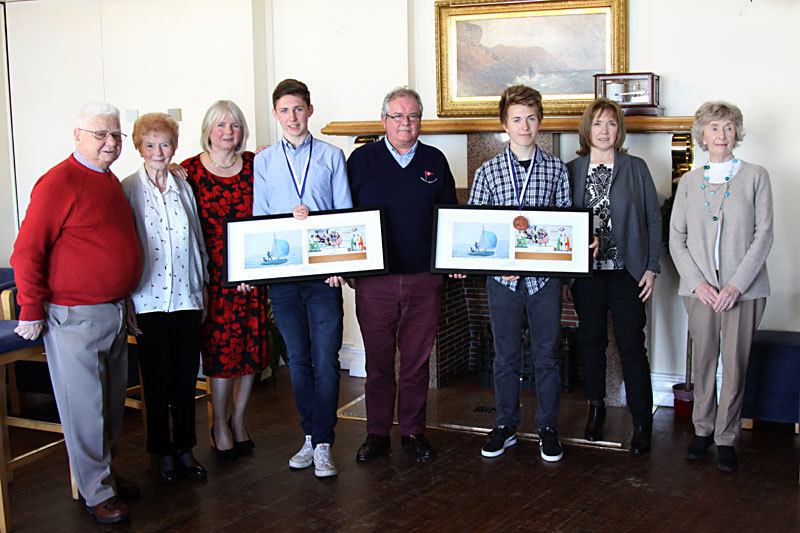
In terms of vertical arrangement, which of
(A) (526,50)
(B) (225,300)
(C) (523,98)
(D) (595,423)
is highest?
(A) (526,50)

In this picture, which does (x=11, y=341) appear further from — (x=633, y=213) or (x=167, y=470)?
(x=633, y=213)

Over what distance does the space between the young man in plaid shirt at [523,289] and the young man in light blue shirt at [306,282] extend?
703 millimetres

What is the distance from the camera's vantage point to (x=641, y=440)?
348 centimetres

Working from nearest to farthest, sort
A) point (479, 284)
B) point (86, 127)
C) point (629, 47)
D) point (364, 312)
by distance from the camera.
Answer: point (86, 127) → point (364, 312) → point (629, 47) → point (479, 284)

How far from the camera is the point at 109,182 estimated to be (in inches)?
113

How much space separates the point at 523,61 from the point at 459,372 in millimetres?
2006

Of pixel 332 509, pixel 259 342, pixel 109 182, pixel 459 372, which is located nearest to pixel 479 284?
pixel 459 372

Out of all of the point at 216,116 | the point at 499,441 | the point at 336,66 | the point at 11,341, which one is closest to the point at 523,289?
the point at 499,441

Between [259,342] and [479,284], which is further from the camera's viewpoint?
[479,284]

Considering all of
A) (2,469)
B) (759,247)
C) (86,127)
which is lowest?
(2,469)

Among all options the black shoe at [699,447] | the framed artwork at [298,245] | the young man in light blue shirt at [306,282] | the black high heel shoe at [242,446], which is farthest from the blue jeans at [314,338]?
the black shoe at [699,447]

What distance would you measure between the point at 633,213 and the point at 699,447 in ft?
3.59

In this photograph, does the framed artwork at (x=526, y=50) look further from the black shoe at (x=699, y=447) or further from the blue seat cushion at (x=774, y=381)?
the black shoe at (x=699, y=447)

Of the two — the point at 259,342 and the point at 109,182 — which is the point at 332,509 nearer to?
the point at 259,342
